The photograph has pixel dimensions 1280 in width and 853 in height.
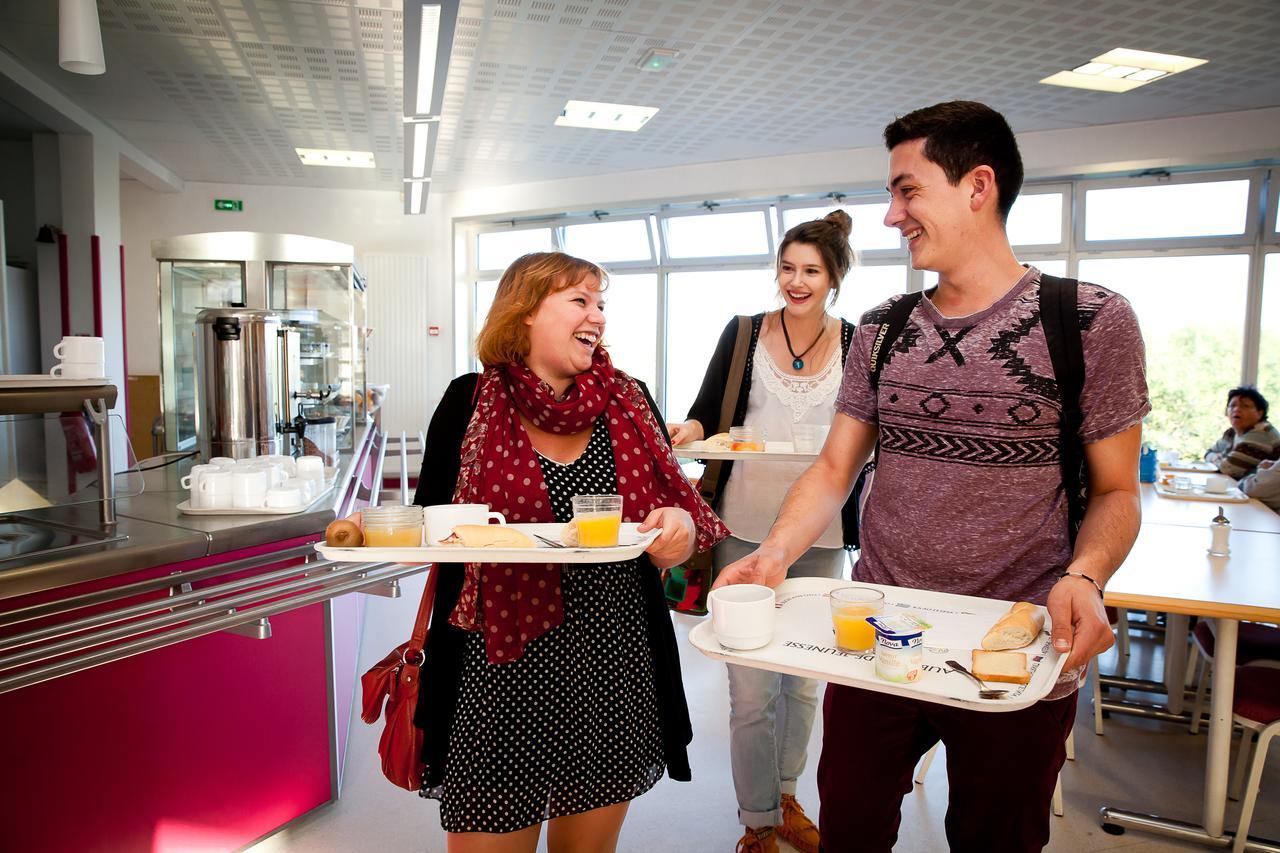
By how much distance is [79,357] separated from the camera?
7.47ft

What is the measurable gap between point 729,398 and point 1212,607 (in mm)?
1632

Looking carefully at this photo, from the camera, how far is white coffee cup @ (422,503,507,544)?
63.6 inches

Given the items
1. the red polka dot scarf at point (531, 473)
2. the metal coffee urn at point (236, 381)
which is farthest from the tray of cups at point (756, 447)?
the metal coffee urn at point (236, 381)

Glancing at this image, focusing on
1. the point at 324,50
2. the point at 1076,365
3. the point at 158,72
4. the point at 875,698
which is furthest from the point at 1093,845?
the point at 158,72

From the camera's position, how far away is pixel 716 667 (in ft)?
14.5

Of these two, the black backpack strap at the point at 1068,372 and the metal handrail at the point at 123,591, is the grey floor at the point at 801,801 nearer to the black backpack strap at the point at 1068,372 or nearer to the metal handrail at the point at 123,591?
the metal handrail at the point at 123,591

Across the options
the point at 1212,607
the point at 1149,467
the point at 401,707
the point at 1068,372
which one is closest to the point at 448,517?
the point at 401,707

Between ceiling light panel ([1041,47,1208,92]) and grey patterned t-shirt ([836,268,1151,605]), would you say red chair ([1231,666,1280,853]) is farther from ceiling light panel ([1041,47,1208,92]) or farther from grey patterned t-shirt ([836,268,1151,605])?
ceiling light panel ([1041,47,1208,92])

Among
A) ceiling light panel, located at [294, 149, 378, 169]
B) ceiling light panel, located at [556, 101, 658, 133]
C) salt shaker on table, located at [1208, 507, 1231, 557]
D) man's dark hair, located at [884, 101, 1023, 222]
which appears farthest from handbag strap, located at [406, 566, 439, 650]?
ceiling light panel, located at [294, 149, 378, 169]

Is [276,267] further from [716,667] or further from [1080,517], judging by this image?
[1080,517]

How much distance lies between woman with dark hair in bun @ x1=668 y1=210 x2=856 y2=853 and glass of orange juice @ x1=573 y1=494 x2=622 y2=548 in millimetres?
1060

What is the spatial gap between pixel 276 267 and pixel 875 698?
6.77 meters

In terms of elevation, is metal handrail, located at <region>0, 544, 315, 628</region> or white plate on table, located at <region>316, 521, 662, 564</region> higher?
white plate on table, located at <region>316, 521, 662, 564</region>

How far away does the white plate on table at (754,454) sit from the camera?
2539 millimetres
